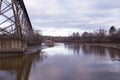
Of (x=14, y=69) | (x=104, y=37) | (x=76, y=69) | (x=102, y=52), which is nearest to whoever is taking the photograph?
(x=14, y=69)

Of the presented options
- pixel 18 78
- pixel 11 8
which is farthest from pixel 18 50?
pixel 18 78

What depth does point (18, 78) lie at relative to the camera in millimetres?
14117

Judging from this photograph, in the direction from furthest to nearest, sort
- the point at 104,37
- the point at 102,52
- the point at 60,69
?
the point at 104,37, the point at 102,52, the point at 60,69

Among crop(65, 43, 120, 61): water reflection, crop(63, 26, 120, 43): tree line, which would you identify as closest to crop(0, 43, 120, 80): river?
crop(65, 43, 120, 61): water reflection

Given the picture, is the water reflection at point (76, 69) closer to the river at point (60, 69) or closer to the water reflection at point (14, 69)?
the river at point (60, 69)

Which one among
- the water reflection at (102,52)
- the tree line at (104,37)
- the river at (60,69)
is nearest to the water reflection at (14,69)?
the river at (60,69)

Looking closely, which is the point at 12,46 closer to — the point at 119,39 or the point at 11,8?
the point at 11,8

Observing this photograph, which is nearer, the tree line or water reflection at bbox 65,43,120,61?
water reflection at bbox 65,43,120,61

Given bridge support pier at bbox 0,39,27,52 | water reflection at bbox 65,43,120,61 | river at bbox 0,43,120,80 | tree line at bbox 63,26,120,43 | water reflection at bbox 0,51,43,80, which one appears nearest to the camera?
water reflection at bbox 0,51,43,80

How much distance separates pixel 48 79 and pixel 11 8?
56.2ft

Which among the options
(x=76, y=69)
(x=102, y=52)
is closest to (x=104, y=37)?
(x=102, y=52)

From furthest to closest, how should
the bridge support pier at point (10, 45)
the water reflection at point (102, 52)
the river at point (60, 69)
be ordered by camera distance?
1. the water reflection at point (102, 52)
2. the bridge support pier at point (10, 45)
3. the river at point (60, 69)

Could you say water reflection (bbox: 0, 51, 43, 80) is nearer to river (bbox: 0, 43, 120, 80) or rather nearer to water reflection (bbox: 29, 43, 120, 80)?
river (bbox: 0, 43, 120, 80)

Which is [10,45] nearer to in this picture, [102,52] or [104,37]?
[102,52]
